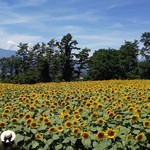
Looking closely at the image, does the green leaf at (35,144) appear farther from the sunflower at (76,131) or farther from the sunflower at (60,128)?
the sunflower at (76,131)

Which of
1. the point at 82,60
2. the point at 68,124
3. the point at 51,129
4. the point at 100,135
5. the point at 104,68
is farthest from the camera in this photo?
the point at 82,60

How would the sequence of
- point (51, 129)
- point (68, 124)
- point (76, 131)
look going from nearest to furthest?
1. point (76, 131)
2. point (51, 129)
3. point (68, 124)

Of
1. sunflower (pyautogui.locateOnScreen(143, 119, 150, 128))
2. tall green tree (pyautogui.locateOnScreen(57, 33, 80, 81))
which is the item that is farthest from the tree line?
sunflower (pyautogui.locateOnScreen(143, 119, 150, 128))

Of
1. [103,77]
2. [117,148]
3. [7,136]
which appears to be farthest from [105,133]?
[103,77]

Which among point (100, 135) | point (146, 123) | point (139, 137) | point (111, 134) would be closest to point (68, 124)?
point (100, 135)

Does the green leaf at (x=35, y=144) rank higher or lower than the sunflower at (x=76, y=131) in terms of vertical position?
lower

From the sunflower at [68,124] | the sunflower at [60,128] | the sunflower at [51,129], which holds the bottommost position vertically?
the sunflower at [51,129]

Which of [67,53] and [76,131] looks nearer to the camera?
[76,131]

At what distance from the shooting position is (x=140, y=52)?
261ft

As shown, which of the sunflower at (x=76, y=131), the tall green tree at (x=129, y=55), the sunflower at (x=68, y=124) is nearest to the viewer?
the sunflower at (x=76, y=131)

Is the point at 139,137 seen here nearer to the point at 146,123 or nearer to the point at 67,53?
the point at 146,123

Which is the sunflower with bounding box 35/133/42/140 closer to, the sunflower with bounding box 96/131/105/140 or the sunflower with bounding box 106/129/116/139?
the sunflower with bounding box 96/131/105/140

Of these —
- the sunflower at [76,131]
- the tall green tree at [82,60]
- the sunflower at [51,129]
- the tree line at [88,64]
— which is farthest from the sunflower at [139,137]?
the tall green tree at [82,60]

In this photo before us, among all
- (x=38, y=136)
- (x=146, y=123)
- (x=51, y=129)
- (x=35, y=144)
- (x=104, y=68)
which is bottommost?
(x=35, y=144)
